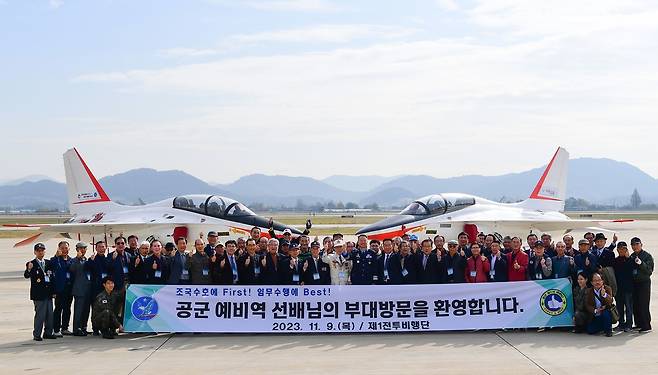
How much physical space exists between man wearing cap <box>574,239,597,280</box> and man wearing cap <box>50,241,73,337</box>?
8.19 metres

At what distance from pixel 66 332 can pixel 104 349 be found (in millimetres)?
1573

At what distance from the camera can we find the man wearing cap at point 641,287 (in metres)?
10.7

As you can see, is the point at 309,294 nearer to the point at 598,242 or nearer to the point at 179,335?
the point at 179,335

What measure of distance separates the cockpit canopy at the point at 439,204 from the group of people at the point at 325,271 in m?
8.78

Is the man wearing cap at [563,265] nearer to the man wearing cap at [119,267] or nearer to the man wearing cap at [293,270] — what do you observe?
the man wearing cap at [293,270]

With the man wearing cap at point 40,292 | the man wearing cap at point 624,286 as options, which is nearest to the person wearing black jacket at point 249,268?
the man wearing cap at point 40,292

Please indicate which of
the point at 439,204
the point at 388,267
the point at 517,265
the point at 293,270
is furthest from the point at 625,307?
the point at 439,204

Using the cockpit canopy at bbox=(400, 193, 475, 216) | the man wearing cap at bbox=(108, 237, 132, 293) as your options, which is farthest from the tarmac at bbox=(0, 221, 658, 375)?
the cockpit canopy at bbox=(400, 193, 475, 216)

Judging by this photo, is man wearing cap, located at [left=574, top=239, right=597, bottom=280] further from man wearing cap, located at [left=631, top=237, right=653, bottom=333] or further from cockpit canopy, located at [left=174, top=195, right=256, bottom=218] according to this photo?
cockpit canopy, located at [left=174, top=195, right=256, bottom=218]

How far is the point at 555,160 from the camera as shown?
25656 mm

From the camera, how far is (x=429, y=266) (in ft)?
36.8

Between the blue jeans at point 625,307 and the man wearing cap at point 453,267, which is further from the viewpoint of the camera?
the man wearing cap at point 453,267

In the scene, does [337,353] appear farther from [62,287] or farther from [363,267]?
[62,287]

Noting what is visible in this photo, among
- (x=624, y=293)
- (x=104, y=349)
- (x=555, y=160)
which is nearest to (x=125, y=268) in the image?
(x=104, y=349)
